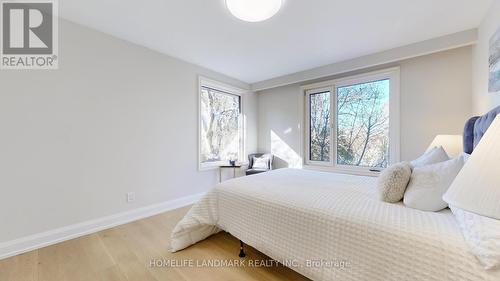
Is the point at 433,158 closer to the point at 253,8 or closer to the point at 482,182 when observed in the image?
the point at 482,182

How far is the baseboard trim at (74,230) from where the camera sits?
5.86 feet

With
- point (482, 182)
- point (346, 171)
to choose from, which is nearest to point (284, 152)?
point (346, 171)

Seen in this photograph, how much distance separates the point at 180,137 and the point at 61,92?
1.43 metres

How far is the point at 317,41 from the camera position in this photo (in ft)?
8.09

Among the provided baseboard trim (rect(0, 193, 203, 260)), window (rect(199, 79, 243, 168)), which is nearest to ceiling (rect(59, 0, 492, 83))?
window (rect(199, 79, 243, 168))

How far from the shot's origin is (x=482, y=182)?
57cm

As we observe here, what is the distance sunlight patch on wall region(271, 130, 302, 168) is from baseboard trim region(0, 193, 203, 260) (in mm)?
2203

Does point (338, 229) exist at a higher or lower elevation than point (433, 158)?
lower

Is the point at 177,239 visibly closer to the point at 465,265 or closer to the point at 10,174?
the point at 10,174

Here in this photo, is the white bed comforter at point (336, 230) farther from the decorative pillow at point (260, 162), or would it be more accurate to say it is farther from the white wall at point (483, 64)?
the decorative pillow at point (260, 162)

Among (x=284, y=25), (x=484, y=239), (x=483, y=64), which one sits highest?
(x=284, y=25)

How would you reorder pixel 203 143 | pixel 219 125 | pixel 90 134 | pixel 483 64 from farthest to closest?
pixel 219 125 < pixel 203 143 < pixel 90 134 < pixel 483 64

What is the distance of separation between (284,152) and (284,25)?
242 centimetres

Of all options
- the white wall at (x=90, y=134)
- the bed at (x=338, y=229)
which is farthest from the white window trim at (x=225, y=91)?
the bed at (x=338, y=229)
